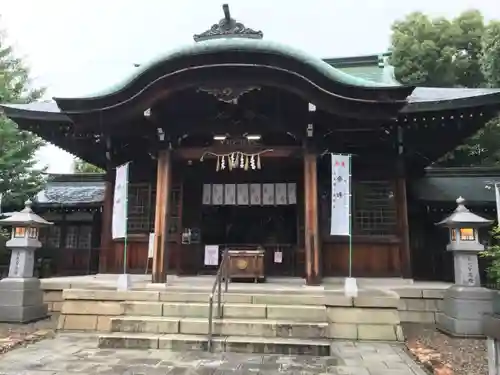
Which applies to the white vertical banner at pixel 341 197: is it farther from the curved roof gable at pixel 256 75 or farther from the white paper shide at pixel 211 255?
the white paper shide at pixel 211 255

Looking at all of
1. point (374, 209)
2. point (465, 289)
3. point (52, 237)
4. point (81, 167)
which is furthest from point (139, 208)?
point (81, 167)

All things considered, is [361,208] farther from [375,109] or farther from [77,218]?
[77,218]

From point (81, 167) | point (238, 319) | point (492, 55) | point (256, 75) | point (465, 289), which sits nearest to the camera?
point (238, 319)

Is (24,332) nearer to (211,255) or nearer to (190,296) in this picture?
(190,296)

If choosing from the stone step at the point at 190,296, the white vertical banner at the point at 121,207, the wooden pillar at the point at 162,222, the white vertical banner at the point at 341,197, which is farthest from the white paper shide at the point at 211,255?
the white vertical banner at the point at 341,197

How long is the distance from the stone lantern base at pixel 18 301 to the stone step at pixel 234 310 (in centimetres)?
218

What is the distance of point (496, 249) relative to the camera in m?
6.93

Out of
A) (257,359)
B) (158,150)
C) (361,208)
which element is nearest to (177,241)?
(158,150)

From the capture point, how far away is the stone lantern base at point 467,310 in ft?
21.3

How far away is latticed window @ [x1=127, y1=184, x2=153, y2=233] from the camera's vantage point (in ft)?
34.7

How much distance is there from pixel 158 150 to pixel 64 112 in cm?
210

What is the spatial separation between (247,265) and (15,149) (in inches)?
302

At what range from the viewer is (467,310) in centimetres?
661

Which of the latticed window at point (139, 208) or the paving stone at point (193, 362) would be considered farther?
the latticed window at point (139, 208)
